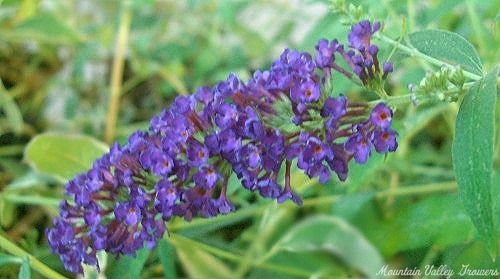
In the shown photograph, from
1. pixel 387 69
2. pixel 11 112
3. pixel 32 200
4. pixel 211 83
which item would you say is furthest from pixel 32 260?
pixel 211 83

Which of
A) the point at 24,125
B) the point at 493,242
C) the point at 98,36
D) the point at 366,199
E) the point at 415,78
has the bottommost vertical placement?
the point at 493,242

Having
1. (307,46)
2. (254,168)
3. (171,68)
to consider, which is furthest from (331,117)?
(171,68)

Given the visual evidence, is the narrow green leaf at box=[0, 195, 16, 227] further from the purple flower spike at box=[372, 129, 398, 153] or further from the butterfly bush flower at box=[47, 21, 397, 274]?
the purple flower spike at box=[372, 129, 398, 153]

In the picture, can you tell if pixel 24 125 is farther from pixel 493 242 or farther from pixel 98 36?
pixel 493 242

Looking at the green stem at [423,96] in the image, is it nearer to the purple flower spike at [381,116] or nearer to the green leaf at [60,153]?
the purple flower spike at [381,116]

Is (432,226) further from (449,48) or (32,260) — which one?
Result: (32,260)
